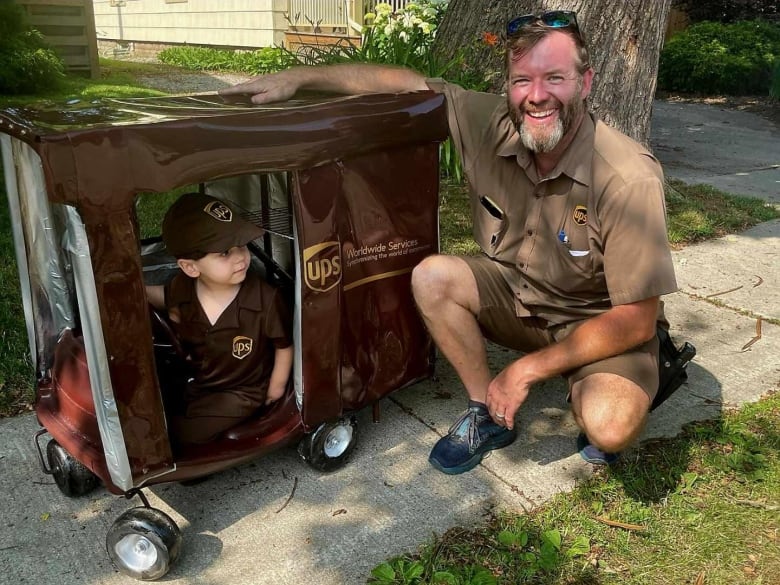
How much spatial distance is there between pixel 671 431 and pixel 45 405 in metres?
2.34

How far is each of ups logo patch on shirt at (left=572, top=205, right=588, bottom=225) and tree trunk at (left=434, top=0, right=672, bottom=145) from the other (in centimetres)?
267

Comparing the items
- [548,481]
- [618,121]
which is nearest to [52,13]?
[618,121]

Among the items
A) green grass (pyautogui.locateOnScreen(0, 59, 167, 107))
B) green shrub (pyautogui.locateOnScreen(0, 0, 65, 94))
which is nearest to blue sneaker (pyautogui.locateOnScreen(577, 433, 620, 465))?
green grass (pyautogui.locateOnScreen(0, 59, 167, 107))

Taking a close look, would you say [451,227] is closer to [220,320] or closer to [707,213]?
[707,213]

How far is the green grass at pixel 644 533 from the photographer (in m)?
2.25

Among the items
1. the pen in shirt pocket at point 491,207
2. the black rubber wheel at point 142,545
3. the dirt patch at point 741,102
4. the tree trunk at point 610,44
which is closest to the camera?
the black rubber wheel at point 142,545

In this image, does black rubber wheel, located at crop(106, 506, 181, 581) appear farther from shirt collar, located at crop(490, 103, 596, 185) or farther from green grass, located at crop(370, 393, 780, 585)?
shirt collar, located at crop(490, 103, 596, 185)

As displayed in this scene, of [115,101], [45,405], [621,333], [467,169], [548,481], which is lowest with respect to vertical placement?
[548,481]

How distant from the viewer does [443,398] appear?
10.7 feet

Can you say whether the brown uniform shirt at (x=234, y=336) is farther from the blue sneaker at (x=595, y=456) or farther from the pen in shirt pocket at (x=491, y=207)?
the blue sneaker at (x=595, y=456)

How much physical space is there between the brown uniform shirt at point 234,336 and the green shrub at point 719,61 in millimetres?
13195

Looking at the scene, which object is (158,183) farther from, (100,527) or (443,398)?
(443,398)

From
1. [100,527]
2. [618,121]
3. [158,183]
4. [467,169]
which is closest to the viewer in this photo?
[158,183]

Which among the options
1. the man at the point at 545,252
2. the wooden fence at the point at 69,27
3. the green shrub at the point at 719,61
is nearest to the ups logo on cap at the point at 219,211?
the man at the point at 545,252
